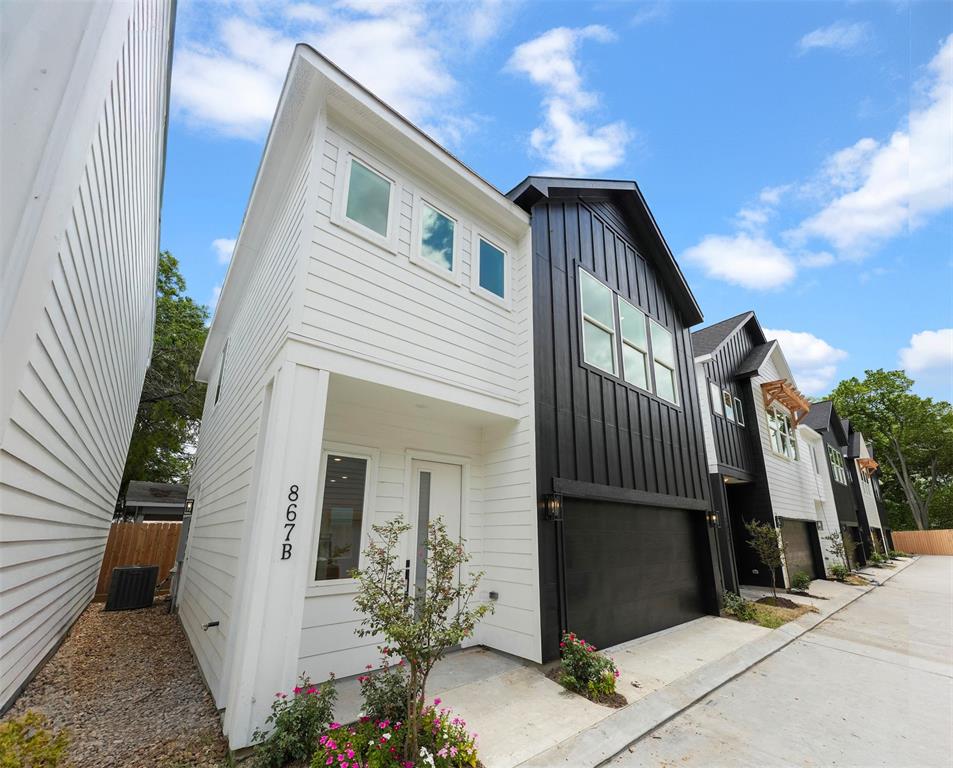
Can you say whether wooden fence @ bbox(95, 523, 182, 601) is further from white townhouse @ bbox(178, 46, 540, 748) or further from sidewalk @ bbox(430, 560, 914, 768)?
sidewalk @ bbox(430, 560, 914, 768)

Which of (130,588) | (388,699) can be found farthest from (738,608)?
(130,588)

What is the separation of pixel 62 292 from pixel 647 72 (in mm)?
9696

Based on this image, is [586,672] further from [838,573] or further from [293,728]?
[838,573]

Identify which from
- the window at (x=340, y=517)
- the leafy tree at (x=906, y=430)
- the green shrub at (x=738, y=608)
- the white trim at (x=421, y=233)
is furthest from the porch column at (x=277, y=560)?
the leafy tree at (x=906, y=430)

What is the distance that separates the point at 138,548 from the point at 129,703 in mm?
8749

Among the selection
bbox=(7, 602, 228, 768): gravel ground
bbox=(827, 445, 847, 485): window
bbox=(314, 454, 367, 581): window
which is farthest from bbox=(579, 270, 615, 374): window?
bbox=(827, 445, 847, 485): window

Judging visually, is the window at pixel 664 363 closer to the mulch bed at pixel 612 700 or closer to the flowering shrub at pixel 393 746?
the mulch bed at pixel 612 700

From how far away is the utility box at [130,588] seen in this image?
26.6ft

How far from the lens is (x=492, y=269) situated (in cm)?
621

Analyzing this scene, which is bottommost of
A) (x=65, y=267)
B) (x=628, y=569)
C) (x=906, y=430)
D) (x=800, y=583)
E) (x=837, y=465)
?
(x=800, y=583)

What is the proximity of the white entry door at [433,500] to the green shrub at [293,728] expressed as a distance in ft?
6.86

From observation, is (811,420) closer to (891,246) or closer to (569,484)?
(891,246)

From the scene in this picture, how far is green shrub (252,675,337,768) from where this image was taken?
9.13ft

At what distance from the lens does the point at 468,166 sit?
5.64 meters
